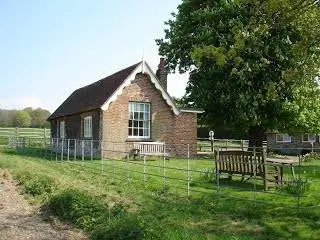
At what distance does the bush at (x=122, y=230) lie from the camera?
9481mm

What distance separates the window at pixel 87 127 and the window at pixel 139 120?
112 inches

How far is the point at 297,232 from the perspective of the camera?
10312 millimetres

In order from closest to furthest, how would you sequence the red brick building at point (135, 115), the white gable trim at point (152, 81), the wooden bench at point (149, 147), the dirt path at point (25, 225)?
the dirt path at point (25, 225) → the white gable trim at point (152, 81) → the red brick building at point (135, 115) → the wooden bench at point (149, 147)

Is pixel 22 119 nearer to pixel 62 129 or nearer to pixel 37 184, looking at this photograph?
pixel 62 129

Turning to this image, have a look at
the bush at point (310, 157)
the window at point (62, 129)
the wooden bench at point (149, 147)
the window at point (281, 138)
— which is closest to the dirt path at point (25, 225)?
the wooden bench at point (149, 147)

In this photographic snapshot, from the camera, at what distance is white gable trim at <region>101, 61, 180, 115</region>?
94.8 feet

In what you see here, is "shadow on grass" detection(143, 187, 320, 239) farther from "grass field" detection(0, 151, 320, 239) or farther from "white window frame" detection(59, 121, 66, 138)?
"white window frame" detection(59, 121, 66, 138)

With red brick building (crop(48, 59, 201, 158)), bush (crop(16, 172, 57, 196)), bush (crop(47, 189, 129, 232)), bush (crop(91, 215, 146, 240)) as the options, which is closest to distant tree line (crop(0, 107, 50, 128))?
red brick building (crop(48, 59, 201, 158))

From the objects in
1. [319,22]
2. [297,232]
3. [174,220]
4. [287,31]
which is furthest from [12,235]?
[287,31]

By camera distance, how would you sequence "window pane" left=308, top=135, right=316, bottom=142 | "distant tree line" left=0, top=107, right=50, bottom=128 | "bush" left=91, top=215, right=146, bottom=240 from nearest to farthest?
"bush" left=91, top=215, right=146, bottom=240
"window pane" left=308, top=135, right=316, bottom=142
"distant tree line" left=0, top=107, right=50, bottom=128

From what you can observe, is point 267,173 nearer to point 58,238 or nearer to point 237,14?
point 58,238

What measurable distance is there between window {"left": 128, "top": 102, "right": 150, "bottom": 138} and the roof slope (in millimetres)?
1744

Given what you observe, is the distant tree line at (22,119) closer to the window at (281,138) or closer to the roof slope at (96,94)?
the window at (281,138)

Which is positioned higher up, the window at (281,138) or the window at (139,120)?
the window at (139,120)
